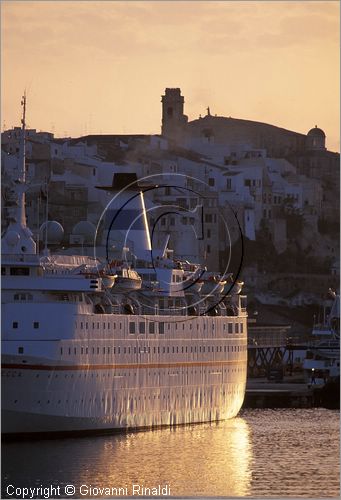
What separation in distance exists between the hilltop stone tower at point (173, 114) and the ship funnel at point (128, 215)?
219ft

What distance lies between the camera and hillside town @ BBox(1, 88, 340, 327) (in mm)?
105000

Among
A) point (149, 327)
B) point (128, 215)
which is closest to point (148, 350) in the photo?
point (149, 327)

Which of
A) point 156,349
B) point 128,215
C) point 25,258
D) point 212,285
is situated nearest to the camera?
point 25,258

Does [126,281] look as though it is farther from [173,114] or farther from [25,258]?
[173,114]

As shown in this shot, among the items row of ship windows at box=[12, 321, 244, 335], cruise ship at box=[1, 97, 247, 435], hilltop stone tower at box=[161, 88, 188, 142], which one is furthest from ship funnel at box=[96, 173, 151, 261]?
hilltop stone tower at box=[161, 88, 188, 142]

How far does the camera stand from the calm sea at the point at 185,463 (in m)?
44.9

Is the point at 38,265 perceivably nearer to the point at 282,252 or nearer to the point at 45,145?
the point at 45,145

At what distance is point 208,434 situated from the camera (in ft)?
191

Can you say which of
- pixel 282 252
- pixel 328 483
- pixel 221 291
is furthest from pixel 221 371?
pixel 282 252

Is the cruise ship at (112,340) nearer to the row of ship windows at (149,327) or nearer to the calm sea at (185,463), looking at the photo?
the row of ship windows at (149,327)

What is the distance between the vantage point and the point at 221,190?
12094 centimetres

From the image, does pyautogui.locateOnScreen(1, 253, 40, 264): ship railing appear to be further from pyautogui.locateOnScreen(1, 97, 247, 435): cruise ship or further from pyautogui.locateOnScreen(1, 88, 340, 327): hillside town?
pyautogui.locateOnScreen(1, 88, 340, 327): hillside town

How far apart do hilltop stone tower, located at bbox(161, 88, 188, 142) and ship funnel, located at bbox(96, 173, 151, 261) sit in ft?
219

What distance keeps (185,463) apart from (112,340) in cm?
800
